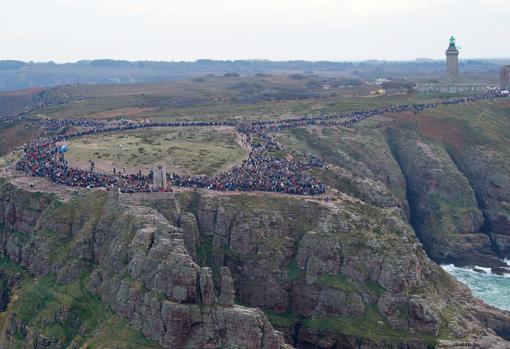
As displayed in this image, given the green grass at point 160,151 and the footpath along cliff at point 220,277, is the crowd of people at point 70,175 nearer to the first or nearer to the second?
the green grass at point 160,151

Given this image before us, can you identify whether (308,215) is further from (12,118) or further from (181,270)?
(12,118)

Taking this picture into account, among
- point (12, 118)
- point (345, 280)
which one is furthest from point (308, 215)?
point (12, 118)

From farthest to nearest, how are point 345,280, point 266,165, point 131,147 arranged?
point 131,147 < point 266,165 < point 345,280

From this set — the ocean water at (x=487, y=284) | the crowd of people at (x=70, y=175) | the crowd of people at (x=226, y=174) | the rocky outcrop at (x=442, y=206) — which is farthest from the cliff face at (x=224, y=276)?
the rocky outcrop at (x=442, y=206)

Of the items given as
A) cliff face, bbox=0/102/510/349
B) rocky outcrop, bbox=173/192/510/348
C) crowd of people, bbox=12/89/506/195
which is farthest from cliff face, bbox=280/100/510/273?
cliff face, bbox=0/102/510/349

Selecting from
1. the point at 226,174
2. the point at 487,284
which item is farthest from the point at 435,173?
the point at 226,174

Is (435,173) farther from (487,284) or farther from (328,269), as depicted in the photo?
(328,269)

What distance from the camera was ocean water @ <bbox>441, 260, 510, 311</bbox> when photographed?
103688 mm

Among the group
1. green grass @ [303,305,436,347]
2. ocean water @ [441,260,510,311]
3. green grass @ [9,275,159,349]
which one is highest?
green grass @ [9,275,159,349]

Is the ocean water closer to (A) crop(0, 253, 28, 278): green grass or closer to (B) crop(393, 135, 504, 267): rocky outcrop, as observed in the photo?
(B) crop(393, 135, 504, 267): rocky outcrop

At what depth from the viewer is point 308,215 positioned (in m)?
91.3

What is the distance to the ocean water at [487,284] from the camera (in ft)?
340

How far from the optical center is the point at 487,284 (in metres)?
111

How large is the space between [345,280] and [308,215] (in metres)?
10.4
